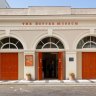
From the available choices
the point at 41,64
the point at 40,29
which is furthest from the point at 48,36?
the point at 41,64

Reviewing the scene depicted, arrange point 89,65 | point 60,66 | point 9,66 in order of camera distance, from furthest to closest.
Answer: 1. point 9,66
2. point 89,65
3. point 60,66

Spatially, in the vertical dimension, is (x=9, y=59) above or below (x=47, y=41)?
below

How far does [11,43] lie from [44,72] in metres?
4.55

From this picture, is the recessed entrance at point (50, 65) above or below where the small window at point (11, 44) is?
below

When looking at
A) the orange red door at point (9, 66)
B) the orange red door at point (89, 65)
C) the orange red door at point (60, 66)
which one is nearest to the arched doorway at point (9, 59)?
Result: the orange red door at point (9, 66)

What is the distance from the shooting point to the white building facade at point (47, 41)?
25.6 metres

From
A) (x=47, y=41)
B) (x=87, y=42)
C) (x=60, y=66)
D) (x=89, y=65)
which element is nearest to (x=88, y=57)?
(x=89, y=65)

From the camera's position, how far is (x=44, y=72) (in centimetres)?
Answer: 2822

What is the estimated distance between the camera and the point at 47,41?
26.1 metres

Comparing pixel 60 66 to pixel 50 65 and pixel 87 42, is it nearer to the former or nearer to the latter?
pixel 50 65

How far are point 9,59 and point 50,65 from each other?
14.2 feet

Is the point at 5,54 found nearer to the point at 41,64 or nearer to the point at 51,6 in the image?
the point at 41,64

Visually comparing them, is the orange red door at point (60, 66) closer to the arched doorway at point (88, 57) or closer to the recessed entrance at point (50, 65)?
the recessed entrance at point (50, 65)

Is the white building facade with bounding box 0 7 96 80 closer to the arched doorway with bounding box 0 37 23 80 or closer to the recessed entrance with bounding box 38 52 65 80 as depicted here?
the arched doorway with bounding box 0 37 23 80
